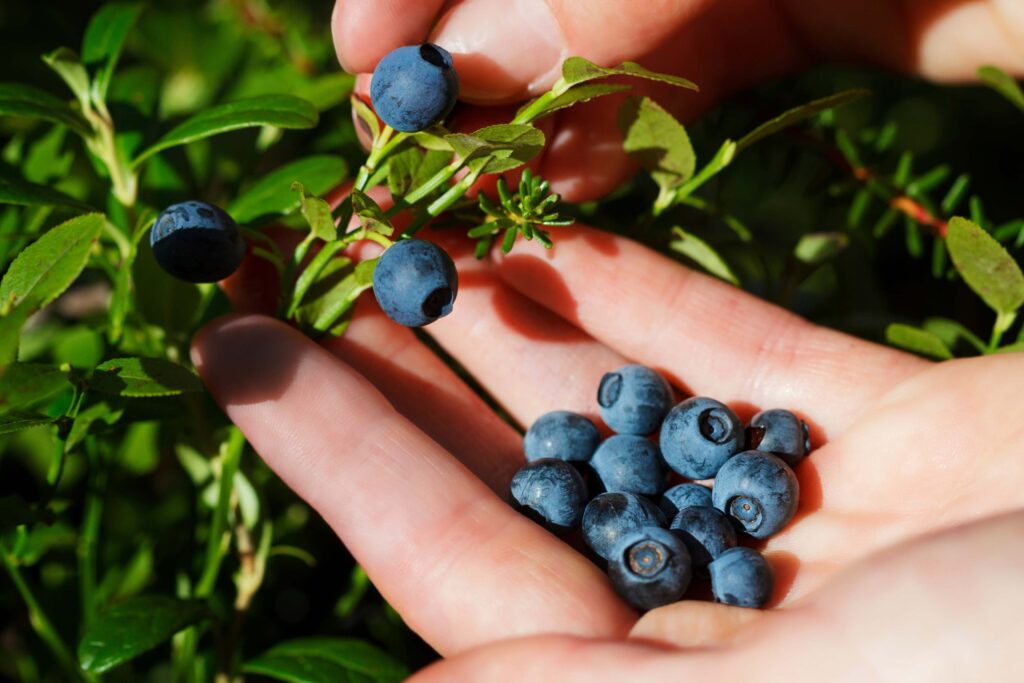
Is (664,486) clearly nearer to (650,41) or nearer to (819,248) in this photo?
(819,248)

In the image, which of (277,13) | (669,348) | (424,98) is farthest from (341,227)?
(277,13)

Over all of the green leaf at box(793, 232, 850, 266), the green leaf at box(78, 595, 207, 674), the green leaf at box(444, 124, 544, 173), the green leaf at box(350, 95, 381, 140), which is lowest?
the green leaf at box(78, 595, 207, 674)

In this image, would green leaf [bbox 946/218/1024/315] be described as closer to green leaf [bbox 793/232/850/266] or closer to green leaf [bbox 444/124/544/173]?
green leaf [bbox 793/232/850/266]

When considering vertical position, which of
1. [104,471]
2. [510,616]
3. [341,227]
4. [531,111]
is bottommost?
[104,471]

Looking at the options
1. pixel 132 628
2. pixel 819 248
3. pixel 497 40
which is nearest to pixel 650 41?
pixel 497 40

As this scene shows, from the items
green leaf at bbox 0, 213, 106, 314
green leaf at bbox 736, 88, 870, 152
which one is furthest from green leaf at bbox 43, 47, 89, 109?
green leaf at bbox 736, 88, 870, 152

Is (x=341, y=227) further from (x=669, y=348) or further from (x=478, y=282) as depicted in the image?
(x=669, y=348)

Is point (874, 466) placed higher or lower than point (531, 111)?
lower
